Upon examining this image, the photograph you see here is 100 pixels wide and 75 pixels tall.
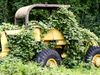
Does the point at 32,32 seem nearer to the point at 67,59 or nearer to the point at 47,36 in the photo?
the point at 47,36

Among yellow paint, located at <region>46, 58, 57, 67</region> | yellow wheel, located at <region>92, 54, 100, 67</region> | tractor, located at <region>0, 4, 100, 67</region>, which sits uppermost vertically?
tractor, located at <region>0, 4, 100, 67</region>

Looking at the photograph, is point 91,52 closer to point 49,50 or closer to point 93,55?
point 93,55

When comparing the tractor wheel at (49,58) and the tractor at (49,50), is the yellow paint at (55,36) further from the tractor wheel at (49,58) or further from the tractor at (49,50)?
the tractor wheel at (49,58)

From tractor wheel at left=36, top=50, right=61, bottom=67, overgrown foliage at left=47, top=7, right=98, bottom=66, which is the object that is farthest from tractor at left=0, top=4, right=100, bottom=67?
overgrown foliage at left=47, top=7, right=98, bottom=66

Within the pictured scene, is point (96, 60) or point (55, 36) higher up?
point (55, 36)

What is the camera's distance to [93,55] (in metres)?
15.1

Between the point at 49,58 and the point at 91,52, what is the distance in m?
1.97

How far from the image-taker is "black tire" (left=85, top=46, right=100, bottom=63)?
49.4ft

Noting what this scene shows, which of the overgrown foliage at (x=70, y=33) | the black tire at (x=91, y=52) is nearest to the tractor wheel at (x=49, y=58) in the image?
the overgrown foliage at (x=70, y=33)

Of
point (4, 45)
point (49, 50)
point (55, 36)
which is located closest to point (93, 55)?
point (55, 36)

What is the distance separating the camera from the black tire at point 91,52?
593 inches

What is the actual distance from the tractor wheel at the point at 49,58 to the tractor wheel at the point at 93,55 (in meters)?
1.37

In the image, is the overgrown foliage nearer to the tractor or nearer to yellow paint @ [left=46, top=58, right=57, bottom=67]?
the tractor

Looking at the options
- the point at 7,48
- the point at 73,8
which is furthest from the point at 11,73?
the point at 73,8
